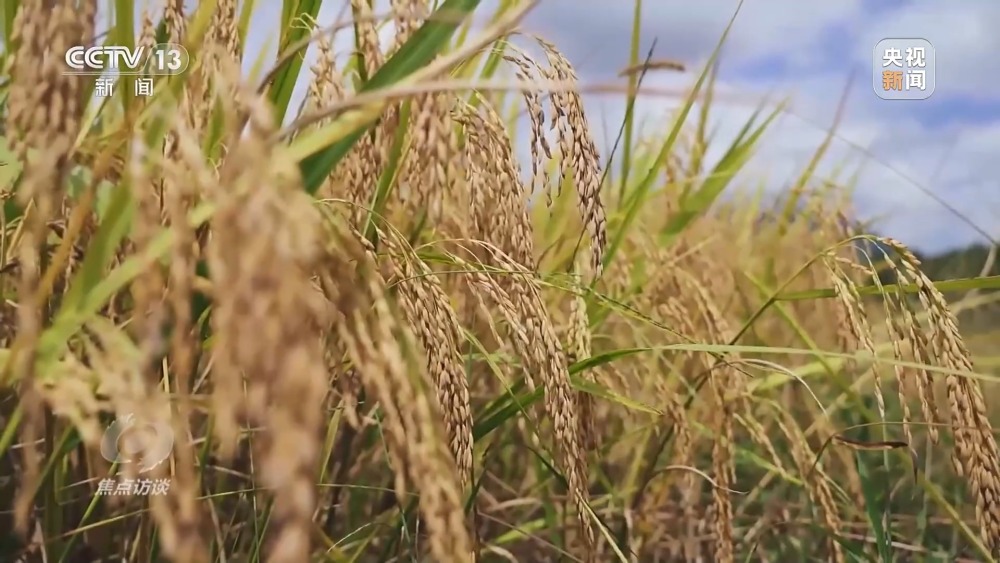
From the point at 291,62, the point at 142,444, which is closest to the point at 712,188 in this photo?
the point at 291,62

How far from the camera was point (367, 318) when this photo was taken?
31 cm

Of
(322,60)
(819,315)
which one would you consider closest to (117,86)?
(322,60)

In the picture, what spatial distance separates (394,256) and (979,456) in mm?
482

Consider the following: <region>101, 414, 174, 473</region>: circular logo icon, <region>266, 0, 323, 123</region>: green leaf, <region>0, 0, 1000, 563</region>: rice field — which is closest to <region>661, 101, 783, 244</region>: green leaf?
<region>0, 0, 1000, 563</region>: rice field

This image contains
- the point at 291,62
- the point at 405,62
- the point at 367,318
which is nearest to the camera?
the point at 367,318

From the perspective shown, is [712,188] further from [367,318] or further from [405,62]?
[367,318]

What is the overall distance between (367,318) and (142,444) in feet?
0.87

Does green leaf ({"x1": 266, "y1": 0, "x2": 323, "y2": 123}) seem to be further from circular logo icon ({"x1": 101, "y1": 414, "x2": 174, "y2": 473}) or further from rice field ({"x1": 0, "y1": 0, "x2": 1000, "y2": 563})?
circular logo icon ({"x1": 101, "y1": 414, "x2": 174, "y2": 473})

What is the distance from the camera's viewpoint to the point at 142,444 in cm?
49

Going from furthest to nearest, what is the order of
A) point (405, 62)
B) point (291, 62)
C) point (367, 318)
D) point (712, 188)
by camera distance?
point (712, 188)
point (291, 62)
point (405, 62)
point (367, 318)

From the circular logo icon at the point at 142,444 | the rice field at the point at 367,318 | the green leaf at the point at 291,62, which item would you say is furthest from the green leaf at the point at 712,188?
the circular logo icon at the point at 142,444

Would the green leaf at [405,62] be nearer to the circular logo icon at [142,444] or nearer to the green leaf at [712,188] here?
the circular logo icon at [142,444]

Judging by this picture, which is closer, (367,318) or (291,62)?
(367,318)

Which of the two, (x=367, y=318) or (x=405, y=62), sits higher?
(x=405, y=62)
